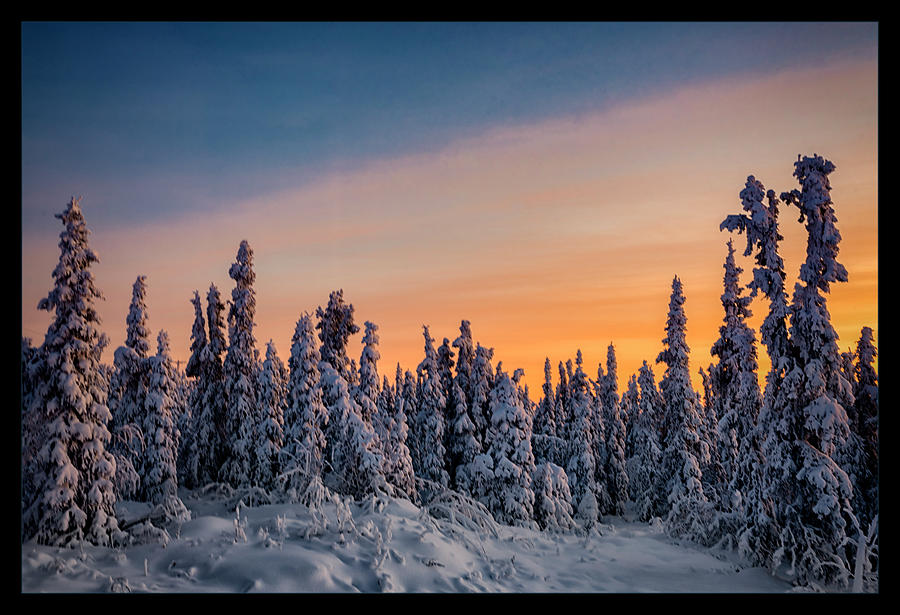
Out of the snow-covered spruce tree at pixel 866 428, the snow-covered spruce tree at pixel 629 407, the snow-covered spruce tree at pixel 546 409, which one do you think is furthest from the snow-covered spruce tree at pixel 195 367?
the snow-covered spruce tree at pixel 629 407

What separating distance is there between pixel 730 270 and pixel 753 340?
22.7 ft

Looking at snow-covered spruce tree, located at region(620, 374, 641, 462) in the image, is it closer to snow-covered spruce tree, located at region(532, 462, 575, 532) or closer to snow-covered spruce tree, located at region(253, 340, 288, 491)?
snow-covered spruce tree, located at region(532, 462, 575, 532)

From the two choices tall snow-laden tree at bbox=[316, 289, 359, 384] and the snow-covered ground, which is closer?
the snow-covered ground

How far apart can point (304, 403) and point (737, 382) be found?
21586mm

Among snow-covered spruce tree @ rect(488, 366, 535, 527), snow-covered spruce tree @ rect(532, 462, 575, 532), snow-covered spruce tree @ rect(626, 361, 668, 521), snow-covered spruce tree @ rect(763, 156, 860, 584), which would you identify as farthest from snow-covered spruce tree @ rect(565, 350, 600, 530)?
snow-covered spruce tree @ rect(763, 156, 860, 584)

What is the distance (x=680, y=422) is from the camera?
36.3m

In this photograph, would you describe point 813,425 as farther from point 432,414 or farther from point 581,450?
point 581,450

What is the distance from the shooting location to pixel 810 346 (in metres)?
18.4

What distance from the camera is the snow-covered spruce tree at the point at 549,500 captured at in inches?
1231

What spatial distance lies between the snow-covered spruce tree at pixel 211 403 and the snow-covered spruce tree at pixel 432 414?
36.0ft

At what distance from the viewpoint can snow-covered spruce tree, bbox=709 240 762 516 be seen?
23891mm

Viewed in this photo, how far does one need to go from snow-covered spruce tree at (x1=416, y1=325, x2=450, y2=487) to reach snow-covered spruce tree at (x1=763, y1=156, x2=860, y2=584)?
724 inches

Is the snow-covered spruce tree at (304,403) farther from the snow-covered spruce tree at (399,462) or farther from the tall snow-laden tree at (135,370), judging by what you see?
the tall snow-laden tree at (135,370)
